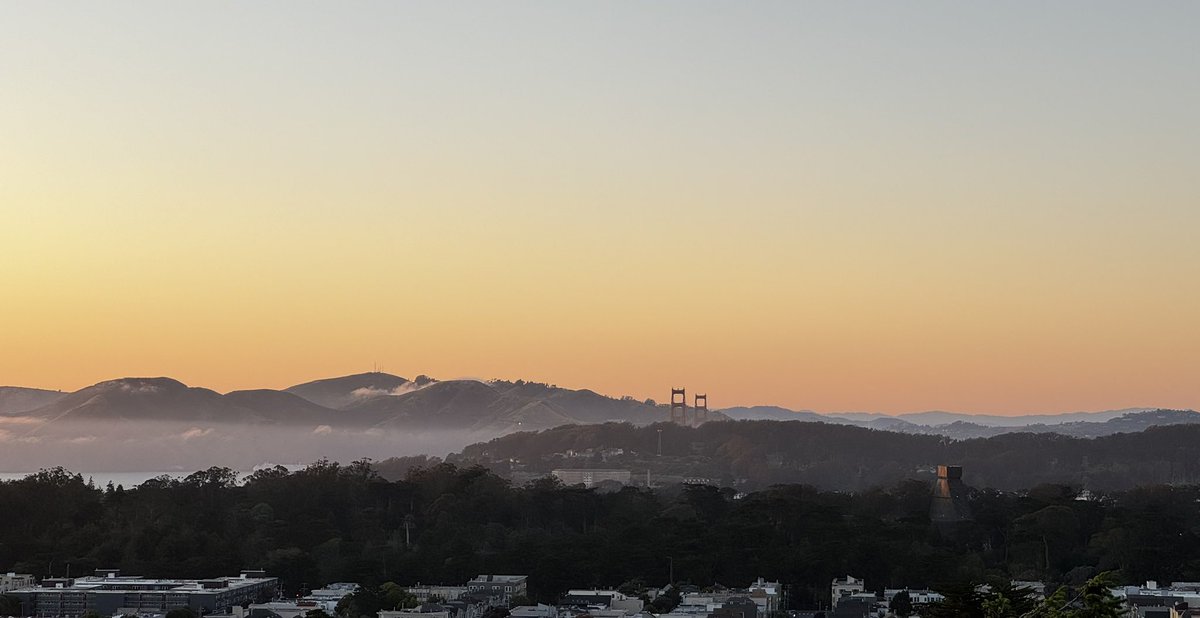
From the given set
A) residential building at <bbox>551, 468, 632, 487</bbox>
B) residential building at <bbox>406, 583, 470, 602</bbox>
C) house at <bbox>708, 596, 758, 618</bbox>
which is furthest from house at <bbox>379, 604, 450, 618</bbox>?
residential building at <bbox>551, 468, 632, 487</bbox>

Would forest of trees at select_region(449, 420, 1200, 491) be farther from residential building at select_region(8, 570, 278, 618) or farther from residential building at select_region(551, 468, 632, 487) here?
residential building at select_region(8, 570, 278, 618)

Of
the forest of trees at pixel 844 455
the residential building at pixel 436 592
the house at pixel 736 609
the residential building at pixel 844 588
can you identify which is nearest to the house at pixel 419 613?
the residential building at pixel 436 592

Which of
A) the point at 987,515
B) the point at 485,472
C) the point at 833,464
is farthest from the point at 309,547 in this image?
the point at 833,464

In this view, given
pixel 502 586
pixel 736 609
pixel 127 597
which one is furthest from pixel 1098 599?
pixel 127 597

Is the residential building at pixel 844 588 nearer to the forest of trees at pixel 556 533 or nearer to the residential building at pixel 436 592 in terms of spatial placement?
the forest of trees at pixel 556 533

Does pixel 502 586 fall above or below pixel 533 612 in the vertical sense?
above

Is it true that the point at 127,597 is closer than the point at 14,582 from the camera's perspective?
Yes

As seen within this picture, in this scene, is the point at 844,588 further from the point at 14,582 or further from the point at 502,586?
the point at 14,582
